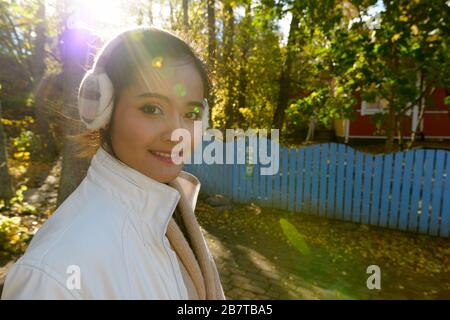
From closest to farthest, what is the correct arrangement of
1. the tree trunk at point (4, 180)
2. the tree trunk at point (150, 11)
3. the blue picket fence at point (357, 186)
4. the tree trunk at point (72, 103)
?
the tree trunk at point (72, 103) < the blue picket fence at point (357, 186) < the tree trunk at point (4, 180) < the tree trunk at point (150, 11)

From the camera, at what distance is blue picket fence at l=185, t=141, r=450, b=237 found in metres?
6.30

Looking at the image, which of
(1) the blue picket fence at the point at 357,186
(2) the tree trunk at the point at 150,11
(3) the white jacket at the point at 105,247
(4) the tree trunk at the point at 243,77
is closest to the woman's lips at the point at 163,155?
(3) the white jacket at the point at 105,247

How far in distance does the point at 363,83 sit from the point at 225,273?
14.4 feet

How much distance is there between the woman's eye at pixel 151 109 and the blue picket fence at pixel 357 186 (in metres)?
6.25

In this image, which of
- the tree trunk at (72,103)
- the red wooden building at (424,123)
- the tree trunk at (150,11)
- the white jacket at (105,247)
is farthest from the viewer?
the red wooden building at (424,123)

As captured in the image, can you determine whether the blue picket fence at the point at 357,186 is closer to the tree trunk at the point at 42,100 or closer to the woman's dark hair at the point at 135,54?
the woman's dark hair at the point at 135,54

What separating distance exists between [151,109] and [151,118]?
1.6 inches

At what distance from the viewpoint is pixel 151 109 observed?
4.62 feet

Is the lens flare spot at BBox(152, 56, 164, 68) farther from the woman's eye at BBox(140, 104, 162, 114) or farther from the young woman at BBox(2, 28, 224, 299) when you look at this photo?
the woman's eye at BBox(140, 104, 162, 114)

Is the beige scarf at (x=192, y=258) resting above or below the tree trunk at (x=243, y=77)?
below

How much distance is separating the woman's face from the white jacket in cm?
7

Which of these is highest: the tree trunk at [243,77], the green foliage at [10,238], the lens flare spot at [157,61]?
the tree trunk at [243,77]

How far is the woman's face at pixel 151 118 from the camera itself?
1.38 metres
